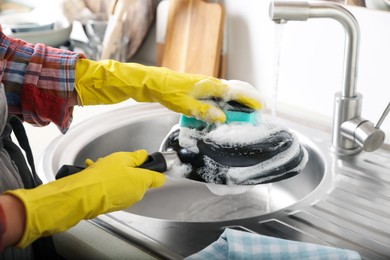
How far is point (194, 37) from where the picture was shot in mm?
1445

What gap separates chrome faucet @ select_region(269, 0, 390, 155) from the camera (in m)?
0.97

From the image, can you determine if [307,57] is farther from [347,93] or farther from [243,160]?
[243,160]

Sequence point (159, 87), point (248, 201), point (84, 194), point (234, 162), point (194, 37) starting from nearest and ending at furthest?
point (84, 194) < point (234, 162) < point (159, 87) < point (248, 201) < point (194, 37)

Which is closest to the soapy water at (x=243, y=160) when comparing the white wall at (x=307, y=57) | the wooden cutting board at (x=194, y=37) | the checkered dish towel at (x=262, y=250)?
the checkered dish towel at (x=262, y=250)

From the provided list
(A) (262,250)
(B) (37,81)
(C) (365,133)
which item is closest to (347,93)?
(C) (365,133)

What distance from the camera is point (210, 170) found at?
35.4 inches

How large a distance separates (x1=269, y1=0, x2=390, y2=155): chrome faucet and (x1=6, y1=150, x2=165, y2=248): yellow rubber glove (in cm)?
37

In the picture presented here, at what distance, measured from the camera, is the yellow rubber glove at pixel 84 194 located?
2.33 ft

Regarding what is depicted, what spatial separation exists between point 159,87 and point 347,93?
14.4 inches

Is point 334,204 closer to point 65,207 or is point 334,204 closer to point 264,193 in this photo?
point 264,193

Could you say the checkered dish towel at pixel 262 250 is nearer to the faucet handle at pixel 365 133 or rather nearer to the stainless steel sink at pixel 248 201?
the stainless steel sink at pixel 248 201

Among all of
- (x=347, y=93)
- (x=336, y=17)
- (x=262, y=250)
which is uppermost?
(x=336, y=17)

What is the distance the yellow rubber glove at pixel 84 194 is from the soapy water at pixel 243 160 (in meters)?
0.09

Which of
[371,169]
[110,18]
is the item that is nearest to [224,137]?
[371,169]
